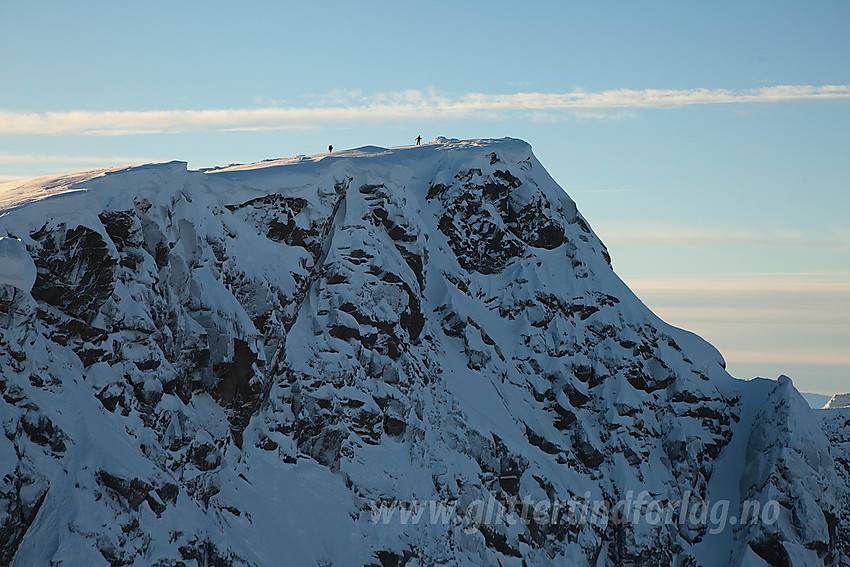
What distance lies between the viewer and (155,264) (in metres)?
60.0

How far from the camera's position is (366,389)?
237ft

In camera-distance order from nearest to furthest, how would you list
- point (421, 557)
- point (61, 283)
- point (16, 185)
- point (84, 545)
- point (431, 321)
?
point (84, 545), point (61, 283), point (16, 185), point (421, 557), point (431, 321)

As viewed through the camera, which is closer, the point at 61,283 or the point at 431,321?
the point at 61,283

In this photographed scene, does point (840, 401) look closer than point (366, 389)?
No

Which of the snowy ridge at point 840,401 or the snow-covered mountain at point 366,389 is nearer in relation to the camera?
the snow-covered mountain at point 366,389

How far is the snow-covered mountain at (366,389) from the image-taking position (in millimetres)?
51938

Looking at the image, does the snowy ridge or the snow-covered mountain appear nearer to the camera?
the snow-covered mountain

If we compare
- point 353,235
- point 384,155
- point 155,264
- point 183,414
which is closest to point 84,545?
point 183,414

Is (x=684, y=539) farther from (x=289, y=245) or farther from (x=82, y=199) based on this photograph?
(x=82, y=199)

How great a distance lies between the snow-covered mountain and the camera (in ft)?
170

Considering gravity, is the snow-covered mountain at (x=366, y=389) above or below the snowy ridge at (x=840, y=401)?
above

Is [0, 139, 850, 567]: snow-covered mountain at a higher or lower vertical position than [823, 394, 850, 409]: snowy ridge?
higher

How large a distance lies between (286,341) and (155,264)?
1368 centimetres

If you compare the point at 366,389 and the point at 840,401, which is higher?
the point at 366,389
